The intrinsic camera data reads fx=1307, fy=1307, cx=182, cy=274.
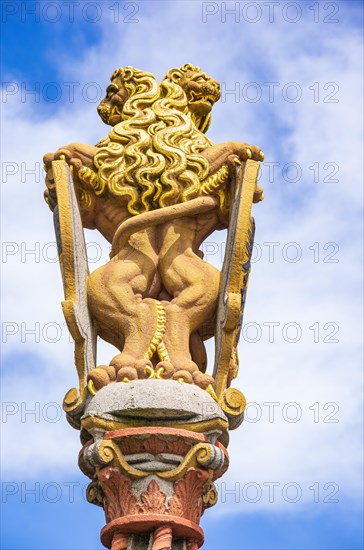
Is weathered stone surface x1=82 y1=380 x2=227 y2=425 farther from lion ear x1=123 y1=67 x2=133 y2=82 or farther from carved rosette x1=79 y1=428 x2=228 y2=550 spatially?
lion ear x1=123 y1=67 x2=133 y2=82

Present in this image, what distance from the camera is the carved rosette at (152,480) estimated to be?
9.08 metres

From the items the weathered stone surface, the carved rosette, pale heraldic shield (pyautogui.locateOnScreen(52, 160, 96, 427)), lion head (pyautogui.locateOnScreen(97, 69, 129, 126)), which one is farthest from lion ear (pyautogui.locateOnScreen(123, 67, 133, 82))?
the carved rosette

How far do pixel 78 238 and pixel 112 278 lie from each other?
44 centimetres

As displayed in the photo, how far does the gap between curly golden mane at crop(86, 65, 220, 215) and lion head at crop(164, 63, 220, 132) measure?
37 centimetres

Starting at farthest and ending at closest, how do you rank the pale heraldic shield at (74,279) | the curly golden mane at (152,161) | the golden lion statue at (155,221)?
the curly golden mane at (152,161)
the golden lion statue at (155,221)
the pale heraldic shield at (74,279)

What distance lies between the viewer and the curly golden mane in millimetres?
10328

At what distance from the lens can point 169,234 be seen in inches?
405

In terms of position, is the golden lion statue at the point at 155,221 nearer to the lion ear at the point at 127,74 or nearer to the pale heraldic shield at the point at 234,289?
the pale heraldic shield at the point at 234,289

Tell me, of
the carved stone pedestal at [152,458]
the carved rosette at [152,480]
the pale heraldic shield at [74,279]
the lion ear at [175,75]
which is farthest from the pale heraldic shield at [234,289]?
the lion ear at [175,75]

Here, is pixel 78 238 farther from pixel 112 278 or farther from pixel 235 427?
pixel 235 427

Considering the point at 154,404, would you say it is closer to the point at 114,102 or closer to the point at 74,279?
the point at 74,279

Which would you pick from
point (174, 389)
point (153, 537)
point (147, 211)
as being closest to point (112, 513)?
point (153, 537)

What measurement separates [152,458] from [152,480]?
17 cm

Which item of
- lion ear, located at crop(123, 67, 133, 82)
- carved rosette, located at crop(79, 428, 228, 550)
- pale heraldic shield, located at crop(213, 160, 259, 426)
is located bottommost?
carved rosette, located at crop(79, 428, 228, 550)
